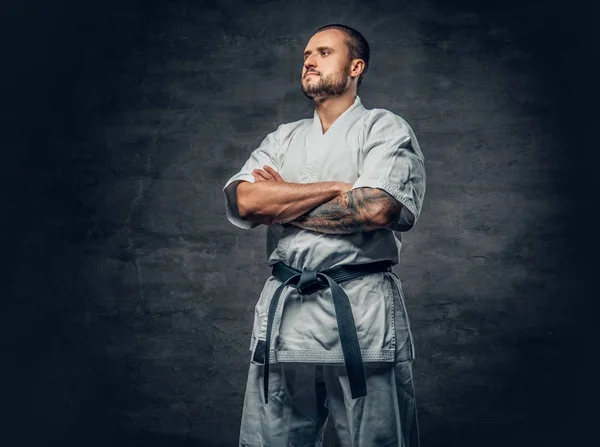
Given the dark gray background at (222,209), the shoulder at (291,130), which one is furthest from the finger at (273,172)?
the dark gray background at (222,209)

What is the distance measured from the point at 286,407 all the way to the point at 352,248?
473 mm

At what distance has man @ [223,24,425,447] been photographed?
6.21 ft

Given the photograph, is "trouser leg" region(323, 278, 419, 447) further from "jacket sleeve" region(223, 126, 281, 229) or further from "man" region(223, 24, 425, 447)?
"jacket sleeve" region(223, 126, 281, 229)

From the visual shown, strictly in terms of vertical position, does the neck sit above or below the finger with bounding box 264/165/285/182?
above

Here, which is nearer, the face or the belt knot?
the belt knot

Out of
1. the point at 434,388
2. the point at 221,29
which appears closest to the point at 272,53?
the point at 221,29

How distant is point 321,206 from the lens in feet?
6.29

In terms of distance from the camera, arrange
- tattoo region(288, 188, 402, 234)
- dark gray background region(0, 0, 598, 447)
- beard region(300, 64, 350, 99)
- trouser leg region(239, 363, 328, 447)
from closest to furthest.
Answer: tattoo region(288, 188, 402, 234) → trouser leg region(239, 363, 328, 447) → beard region(300, 64, 350, 99) → dark gray background region(0, 0, 598, 447)

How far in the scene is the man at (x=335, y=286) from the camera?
1893 millimetres

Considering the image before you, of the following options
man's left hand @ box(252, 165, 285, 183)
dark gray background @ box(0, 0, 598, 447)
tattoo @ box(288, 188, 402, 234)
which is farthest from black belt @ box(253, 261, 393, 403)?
dark gray background @ box(0, 0, 598, 447)

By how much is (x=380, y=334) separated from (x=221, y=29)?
170 cm

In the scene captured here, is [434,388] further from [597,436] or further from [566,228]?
[566,228]

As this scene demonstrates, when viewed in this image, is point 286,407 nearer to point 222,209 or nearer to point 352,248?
point 352,248

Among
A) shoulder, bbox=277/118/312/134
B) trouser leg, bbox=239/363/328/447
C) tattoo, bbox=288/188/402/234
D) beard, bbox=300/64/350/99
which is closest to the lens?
tattoo, bbox=288/188/402/234
